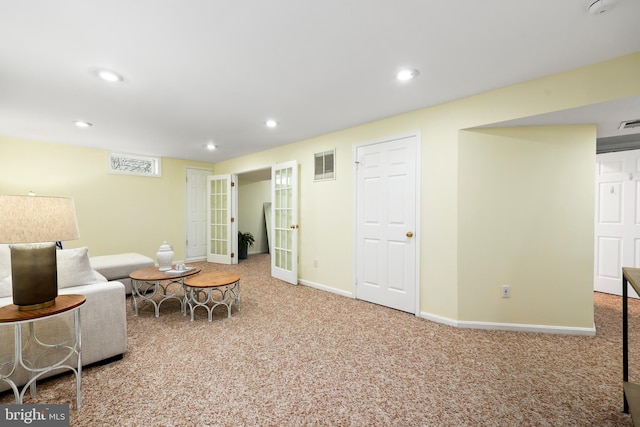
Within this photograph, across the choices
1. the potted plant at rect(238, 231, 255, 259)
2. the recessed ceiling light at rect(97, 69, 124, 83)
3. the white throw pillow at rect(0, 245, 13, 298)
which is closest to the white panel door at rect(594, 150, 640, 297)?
the recessed ceiling light at rect(97, 69, 124, 83)

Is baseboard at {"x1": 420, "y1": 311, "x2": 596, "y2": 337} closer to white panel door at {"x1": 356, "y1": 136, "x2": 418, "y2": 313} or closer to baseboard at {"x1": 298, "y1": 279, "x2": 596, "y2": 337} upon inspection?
baseboard at {"x1": 298, "y1": 279, "x2": 596, "y2": 337}

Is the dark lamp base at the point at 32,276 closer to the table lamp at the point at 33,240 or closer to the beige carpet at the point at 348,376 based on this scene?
the table lamp at the point at 33,240

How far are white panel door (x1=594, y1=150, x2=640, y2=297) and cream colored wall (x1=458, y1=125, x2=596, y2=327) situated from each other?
75.1 inches

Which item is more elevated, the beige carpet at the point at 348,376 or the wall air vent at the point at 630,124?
the wall air vent at the point at 630,124

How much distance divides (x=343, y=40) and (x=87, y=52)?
5.99 ft

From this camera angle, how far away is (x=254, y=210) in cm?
747

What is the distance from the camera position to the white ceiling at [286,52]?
61.4 inches

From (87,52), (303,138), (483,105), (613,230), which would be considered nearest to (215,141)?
(303,138)

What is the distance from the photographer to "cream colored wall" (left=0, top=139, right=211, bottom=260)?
431 cm

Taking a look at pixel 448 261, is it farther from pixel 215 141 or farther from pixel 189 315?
pixel 215 141

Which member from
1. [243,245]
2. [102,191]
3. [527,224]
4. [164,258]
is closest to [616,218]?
[527,224]

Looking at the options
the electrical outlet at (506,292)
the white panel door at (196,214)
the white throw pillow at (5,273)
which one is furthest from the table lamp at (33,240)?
the white panel door at (196,214)

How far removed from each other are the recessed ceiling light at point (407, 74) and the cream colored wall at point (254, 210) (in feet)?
18.4

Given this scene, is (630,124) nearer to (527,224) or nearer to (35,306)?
(527,224)
